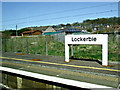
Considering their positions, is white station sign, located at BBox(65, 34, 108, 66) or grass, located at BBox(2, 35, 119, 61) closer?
white station sign, located at BBox(65, 34, 108, 66)

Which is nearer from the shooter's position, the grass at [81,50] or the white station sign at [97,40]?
the white station sign at [97,40]

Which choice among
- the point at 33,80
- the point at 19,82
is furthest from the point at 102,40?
the point at 19,82

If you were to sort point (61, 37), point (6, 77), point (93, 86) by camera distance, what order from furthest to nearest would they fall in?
point (61, 37), point (6, 77), point (93, 86)

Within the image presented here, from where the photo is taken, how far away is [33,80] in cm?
691

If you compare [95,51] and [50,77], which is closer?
[50,77]

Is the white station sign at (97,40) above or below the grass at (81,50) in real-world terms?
above

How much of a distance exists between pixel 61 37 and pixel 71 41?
14.1 m

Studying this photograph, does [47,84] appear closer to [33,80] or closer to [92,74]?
[33,80]

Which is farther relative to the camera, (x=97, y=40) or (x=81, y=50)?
(x=81, y=50)

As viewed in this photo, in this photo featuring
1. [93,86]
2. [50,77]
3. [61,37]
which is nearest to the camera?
[93,86]

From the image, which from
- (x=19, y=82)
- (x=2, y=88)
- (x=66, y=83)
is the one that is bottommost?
(x=2, y=88)

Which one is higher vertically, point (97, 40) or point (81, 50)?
point (97, 40)

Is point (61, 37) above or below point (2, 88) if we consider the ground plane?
above

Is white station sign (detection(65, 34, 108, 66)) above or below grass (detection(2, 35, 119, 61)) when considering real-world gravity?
above
